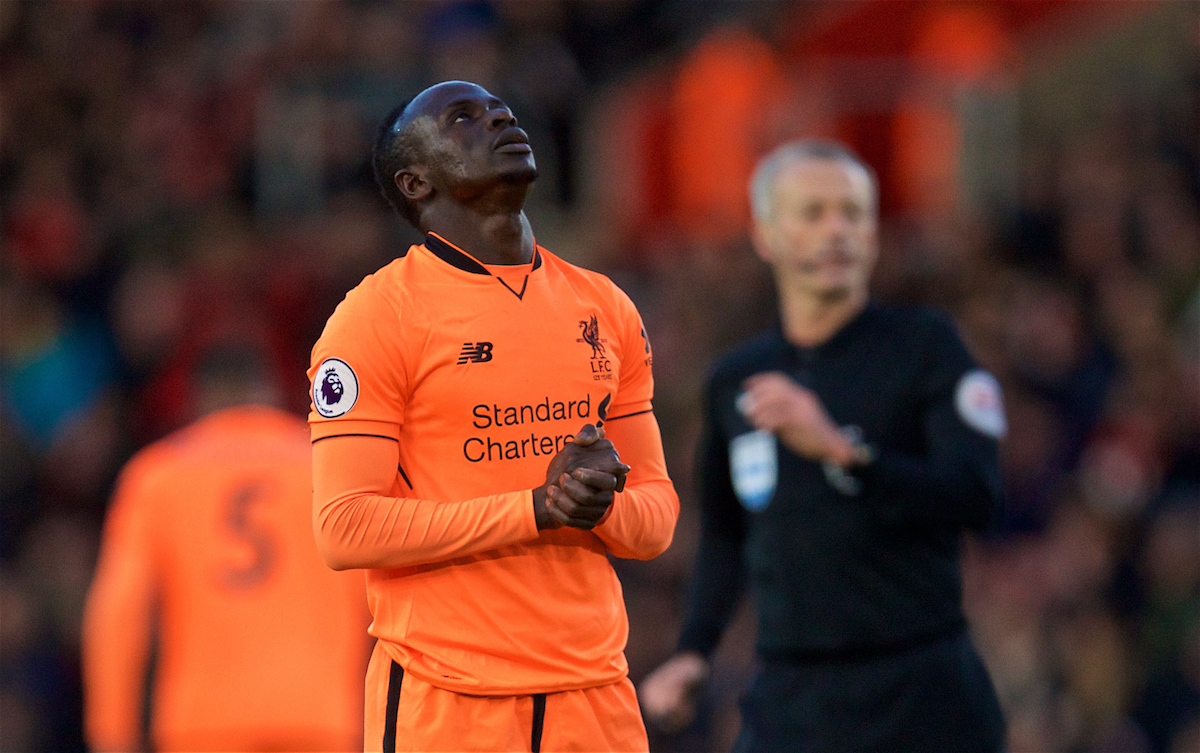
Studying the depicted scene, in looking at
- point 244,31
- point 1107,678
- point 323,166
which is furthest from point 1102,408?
point 244,31

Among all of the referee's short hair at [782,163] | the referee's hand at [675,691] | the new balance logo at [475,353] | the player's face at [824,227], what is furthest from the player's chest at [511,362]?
the referee's short hair at [782,163]

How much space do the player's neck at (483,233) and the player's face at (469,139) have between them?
0.06 metres

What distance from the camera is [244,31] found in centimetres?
1180

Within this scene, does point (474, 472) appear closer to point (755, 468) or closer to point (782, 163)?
point (755, 468)

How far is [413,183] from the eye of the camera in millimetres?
2521

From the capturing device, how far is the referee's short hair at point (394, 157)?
250 cm

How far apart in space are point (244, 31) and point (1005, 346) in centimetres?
647

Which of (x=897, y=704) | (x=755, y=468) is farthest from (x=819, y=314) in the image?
(x=897, y=704)

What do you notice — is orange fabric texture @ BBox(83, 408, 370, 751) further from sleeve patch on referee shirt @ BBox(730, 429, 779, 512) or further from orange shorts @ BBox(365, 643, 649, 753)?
orange shorts @ BBox(365, 643, 649, 753)

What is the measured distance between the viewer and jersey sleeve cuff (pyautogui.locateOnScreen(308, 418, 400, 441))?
2316 millimetres

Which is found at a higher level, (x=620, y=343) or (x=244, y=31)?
(x=244, y=31)

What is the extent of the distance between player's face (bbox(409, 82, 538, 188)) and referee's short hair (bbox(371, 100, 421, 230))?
1.4 inches

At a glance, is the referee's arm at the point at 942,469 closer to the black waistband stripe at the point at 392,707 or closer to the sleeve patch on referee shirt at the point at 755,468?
the sleeve patch on referee shirt at the point at 755,468

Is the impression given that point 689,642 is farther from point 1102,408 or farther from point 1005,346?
point 1005,346
